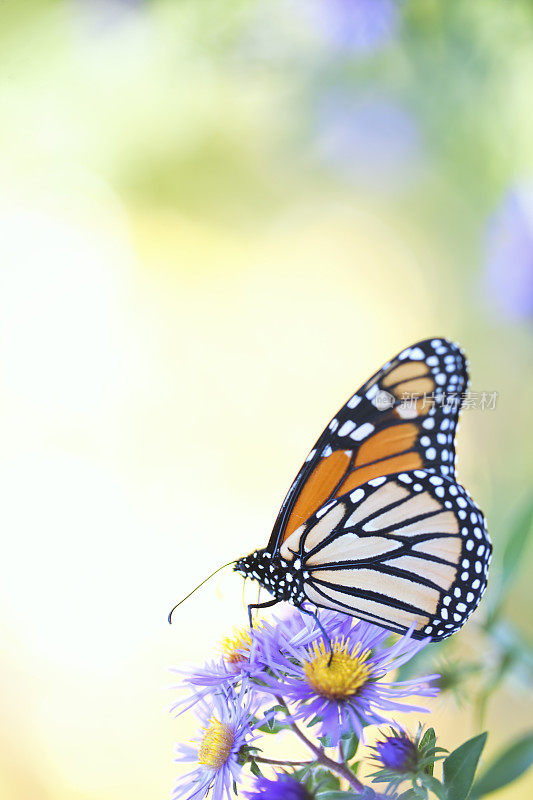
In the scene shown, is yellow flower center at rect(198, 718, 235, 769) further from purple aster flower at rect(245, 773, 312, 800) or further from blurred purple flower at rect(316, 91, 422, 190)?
blurred purple flower at rect(316, 91, 422, 190)

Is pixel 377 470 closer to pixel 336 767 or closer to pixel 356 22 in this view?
pixel 336 767

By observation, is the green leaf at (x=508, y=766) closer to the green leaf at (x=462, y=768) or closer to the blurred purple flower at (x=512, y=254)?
the green leaf at (x=462, y=768)

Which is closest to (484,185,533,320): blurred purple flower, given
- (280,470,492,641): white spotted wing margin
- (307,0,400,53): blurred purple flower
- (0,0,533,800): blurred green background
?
(0,0,533,800): blurred green background

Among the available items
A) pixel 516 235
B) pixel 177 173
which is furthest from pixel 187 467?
pixel 516 235

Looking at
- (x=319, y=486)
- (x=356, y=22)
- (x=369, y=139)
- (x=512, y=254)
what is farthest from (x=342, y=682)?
(x=369, y=139)

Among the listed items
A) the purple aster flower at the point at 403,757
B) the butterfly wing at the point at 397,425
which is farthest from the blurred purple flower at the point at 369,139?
the purple aster flower at the point at 403,757

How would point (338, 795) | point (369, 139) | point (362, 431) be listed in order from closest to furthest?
point (338, 795) < point (362, 431) < point (369, 139)

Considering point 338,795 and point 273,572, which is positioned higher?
point 273,572
